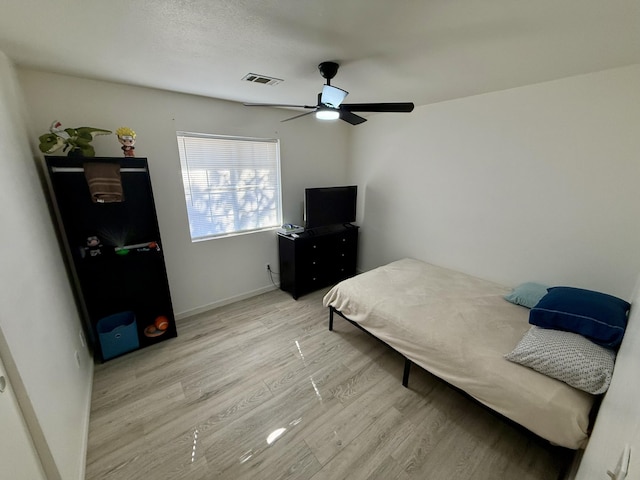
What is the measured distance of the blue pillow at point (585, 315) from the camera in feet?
4.46

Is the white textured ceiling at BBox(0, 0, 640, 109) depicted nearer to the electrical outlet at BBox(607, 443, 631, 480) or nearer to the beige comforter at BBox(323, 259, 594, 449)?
the electrical outlet at BBox(607, 443, 631, 480)

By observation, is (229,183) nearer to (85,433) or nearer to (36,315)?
(36,315)

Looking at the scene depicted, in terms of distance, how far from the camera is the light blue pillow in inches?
80.0

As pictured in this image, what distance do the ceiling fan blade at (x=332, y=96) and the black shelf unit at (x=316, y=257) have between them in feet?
5.32

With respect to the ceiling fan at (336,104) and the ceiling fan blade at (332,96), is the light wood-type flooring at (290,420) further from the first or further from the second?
the ceiling fan blade at (332,96)

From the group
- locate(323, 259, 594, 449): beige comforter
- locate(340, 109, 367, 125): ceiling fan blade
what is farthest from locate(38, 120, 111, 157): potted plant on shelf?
locate(323, 259, 594, 449): beige comforter

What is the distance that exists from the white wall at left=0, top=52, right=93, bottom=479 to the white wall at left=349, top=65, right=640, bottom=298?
3322 millimetres

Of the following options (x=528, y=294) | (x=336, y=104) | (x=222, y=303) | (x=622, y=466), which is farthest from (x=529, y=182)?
(x=222, y=303)

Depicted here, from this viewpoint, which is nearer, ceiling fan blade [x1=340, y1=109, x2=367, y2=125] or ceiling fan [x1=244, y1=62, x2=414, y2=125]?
ceiling fan [x1=244, y1=62, x2=414, y2=125]

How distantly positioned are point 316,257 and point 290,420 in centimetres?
191

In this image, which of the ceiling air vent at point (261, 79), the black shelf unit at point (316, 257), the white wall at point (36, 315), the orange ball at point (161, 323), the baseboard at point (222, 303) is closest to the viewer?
the white wall at point (36, 315)

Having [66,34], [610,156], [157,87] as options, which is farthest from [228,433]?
[610,156]

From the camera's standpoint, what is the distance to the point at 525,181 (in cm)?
224

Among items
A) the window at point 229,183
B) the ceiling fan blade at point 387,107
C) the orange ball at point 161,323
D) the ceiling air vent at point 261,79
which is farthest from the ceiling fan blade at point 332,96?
the orange ball at point 161,323
